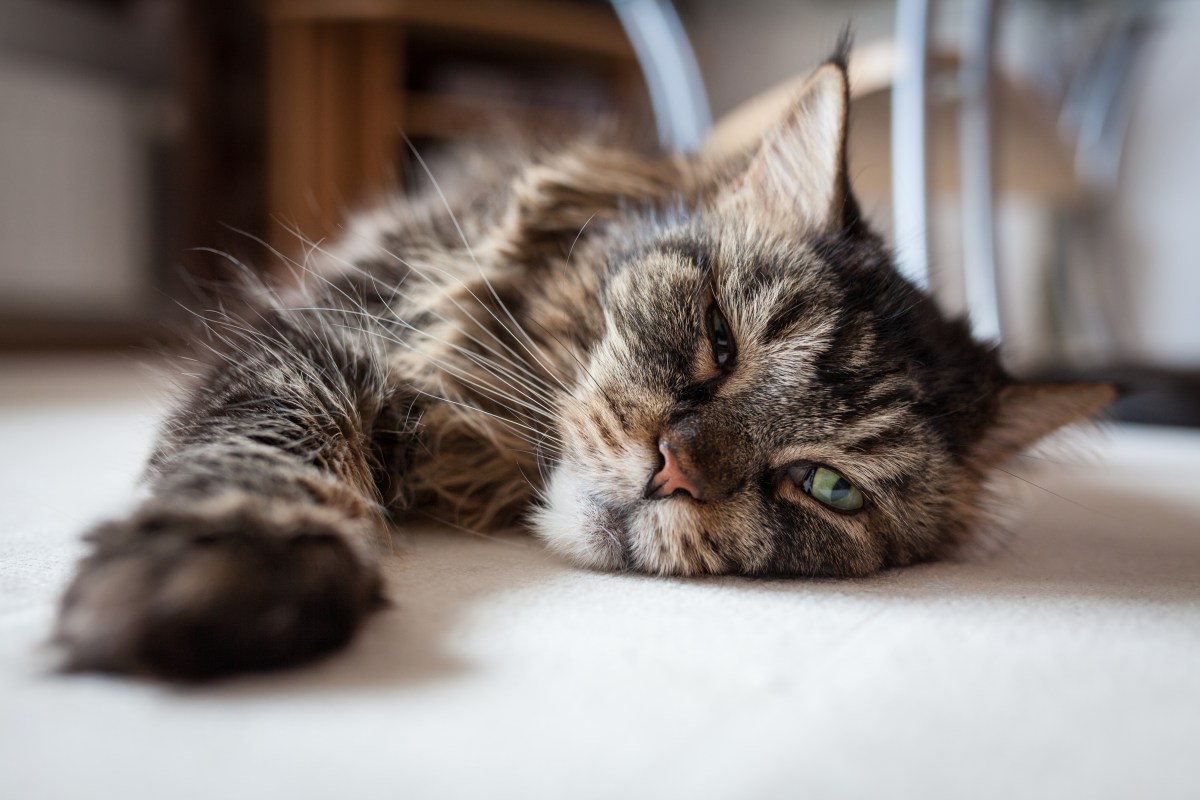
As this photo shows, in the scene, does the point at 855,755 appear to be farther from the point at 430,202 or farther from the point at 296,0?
the point at 296,0

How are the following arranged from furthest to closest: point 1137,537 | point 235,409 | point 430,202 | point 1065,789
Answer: point 430,202 < point 1137,537 < point 235,409 < point 1065,789

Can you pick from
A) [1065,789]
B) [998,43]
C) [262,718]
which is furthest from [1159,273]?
[262,718]

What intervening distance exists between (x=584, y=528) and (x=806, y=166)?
60 centimetres

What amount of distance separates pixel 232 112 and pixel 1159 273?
4.69 meters

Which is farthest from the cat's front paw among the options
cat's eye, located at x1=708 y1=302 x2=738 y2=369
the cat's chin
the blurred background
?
the blurred background

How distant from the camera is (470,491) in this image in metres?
1.20

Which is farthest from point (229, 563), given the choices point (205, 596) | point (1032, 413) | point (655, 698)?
point (1032, 413)

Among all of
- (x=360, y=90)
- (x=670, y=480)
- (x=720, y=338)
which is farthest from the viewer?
(x=360, y=90)

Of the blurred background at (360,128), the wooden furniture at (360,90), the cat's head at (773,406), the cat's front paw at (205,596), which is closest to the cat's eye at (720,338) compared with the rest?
the cat's head at (773,406)

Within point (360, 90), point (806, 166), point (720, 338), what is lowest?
point (720, 338)

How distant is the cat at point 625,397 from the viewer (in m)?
0.93

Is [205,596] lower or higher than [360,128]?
lower

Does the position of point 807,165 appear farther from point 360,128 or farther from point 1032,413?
point 360,128

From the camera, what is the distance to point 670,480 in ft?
3.07
